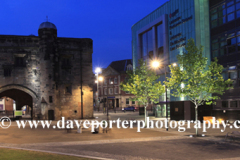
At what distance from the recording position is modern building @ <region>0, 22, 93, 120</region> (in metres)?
41.6

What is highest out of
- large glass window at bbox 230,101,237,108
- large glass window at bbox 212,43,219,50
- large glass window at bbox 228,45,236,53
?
large glass window at bbox 212,43,219,50

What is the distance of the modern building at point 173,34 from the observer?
1396 inches

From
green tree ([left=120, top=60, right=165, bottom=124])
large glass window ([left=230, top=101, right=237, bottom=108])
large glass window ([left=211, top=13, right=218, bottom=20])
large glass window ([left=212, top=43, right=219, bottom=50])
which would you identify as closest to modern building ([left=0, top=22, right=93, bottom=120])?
green tree ([left=120, top=60, right=165, bottom=124])

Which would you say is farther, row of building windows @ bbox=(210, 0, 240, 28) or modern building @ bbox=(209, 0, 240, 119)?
row of building windows @ bbox=(210, 0, 240, 28)

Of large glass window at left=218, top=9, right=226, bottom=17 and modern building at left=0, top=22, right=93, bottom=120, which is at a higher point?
large glass window at left=218, top=9, right=226, bottom=17

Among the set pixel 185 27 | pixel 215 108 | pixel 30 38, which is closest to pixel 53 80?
→ pixel 30 38

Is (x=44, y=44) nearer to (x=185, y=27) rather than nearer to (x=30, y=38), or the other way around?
(x=30, y=38)

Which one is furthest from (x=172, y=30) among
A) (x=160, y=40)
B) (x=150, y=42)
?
(x=150, y=42)

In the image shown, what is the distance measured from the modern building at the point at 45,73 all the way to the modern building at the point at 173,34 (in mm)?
13658

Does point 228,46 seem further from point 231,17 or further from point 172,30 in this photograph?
point 172,30

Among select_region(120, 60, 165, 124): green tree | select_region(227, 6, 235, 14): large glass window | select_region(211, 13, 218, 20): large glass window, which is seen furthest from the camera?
select_region(211, 13, 218, 20): large glass window

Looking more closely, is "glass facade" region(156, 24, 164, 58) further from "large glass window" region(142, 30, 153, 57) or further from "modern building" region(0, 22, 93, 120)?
"modern building" region(0, 22, 93, 120)

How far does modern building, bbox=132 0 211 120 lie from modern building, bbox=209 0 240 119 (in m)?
1.43

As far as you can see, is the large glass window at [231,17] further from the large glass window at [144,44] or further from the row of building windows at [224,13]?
the large glass window at [144,44]
